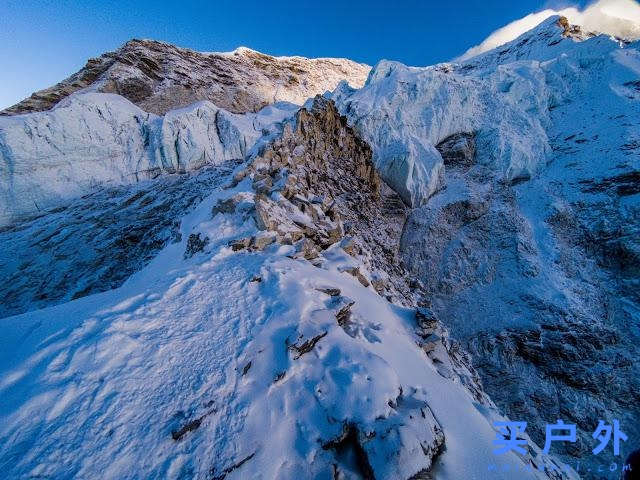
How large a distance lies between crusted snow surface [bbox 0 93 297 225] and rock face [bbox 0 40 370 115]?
698cm

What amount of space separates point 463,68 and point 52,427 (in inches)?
2162

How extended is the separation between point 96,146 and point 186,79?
20884 mm

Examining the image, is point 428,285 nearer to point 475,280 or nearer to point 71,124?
point 475,280

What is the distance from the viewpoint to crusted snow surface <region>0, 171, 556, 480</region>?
10.9 feet

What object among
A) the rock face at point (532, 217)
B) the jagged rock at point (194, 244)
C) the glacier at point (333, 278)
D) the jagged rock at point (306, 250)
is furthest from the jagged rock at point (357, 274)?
the rock face at point (532, 217)

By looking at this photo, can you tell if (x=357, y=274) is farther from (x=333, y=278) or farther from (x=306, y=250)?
(x=306, y=250)

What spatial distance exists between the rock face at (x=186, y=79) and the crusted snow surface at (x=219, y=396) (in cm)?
3613

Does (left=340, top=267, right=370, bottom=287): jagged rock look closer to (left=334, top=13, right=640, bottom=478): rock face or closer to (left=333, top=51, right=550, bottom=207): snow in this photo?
(left=334, top=13, right=640, bottom=478): rock face

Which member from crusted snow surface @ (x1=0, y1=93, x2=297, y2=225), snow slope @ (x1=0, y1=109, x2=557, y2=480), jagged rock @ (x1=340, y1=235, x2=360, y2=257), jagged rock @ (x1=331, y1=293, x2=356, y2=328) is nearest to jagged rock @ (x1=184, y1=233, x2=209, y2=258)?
snow slope @ (x1=0, y1=109, x2=557, y2=480)

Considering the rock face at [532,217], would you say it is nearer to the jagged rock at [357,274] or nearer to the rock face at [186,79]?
the jagged rock at [357,274]

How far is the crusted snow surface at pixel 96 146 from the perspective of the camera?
20.9 m

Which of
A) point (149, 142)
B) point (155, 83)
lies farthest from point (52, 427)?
point (155, 83)

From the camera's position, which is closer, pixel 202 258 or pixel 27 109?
pixel 202 258

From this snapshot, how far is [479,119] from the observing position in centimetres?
2695
